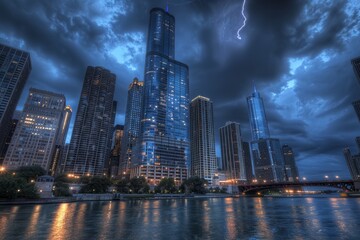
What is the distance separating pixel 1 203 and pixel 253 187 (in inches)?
7619

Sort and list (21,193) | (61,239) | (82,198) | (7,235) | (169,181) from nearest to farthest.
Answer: (61,239) → (7,235) → (21,193) → (82,198) → (169,181)

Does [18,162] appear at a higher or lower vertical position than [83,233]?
higher

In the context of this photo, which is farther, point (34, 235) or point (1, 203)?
point (1, 203)

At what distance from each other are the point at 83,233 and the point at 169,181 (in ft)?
492

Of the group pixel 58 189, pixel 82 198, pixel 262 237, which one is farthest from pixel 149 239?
pixel 58 189

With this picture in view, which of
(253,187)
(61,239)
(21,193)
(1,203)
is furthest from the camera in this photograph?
(253,187)

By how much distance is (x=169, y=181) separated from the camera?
17050cm

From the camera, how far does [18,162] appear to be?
648ft

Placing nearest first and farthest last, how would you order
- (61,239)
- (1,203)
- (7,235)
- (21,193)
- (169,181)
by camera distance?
(61,239)
(7,235)
(1,203)
(21,193)
(169,181)

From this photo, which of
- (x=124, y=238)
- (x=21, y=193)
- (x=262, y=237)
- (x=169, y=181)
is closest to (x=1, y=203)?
(x=21, y=193)

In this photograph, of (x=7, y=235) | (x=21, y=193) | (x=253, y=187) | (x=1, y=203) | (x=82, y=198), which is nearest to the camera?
(x=7, y=235)

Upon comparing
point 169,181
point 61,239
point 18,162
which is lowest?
point 61,239

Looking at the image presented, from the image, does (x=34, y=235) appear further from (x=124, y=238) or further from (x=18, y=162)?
(x=18, y=162)

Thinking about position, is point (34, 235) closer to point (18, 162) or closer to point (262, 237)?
point (262, 237)
